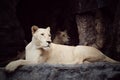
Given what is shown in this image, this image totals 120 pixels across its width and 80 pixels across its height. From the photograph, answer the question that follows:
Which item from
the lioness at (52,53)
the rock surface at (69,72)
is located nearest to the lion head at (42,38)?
the lioness at (52,53)

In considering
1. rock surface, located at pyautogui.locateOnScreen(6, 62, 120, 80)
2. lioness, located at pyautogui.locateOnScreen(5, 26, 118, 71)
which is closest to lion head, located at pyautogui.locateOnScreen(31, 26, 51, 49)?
lioness, located at pyautogui.locateOnScreen(5, 26, 118, 71)

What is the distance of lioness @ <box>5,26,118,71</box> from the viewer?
6.68m

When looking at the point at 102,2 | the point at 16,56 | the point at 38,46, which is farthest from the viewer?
the point at 16,56

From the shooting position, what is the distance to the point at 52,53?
688 cm

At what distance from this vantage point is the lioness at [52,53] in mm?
6676

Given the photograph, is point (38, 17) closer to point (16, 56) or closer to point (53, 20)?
point (53, 20)

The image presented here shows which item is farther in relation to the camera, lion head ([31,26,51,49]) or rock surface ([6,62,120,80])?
lion head ([31,26,51,49])

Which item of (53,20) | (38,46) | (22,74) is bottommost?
(22,74)

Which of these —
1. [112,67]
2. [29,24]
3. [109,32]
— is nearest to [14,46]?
[29,24]

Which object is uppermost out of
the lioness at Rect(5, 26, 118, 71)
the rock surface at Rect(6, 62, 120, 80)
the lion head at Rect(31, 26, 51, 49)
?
the lion head at Rect(31, 26, 51, 49)

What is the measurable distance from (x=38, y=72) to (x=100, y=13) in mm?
3100

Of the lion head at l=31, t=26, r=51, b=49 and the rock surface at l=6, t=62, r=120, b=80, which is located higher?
the lion head at l=31, t=26, r=51, b=49

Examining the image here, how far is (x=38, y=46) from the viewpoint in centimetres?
679

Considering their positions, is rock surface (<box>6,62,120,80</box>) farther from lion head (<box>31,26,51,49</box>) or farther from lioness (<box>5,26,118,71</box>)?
lion head (<box>31,26,51,49</box>)
